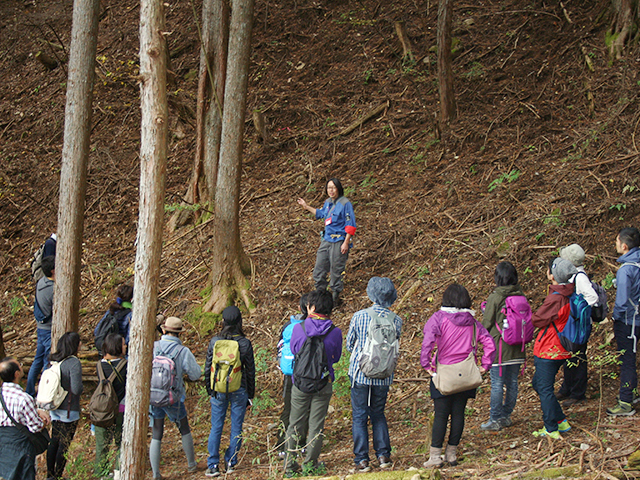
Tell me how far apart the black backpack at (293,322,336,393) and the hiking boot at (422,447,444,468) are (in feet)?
3.71

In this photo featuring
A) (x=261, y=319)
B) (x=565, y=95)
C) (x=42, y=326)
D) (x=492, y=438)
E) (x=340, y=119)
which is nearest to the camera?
(x=492, y=438)

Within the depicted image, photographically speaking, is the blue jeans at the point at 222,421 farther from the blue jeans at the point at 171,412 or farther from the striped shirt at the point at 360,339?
the striped shirt at the point at 360,339

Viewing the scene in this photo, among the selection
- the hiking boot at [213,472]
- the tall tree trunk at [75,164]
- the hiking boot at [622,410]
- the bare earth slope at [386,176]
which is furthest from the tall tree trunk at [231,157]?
the hiking boot at [622,410]

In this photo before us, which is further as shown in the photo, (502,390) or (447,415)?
(502,390)

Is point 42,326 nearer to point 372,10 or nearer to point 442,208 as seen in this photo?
point 442,208

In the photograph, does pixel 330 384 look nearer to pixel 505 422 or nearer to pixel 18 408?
pixel 505 422

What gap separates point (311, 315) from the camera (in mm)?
5211

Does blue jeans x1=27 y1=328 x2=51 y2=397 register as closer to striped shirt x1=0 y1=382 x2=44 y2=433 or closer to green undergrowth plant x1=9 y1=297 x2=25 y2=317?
striped shirt x1=0 y1=382 x2=44 y2=433

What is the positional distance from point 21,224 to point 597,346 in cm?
1282

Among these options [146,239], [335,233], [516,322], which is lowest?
[516,322]

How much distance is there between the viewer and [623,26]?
11328 mm

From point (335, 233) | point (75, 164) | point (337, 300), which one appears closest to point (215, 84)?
point (75, 164)

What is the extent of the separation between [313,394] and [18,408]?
2722mm

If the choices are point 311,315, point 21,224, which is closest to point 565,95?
point 311,315
